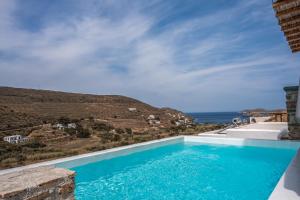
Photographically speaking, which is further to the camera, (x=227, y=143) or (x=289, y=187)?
(x=227, y=143)

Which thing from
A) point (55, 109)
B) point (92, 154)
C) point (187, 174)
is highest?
point (55, 109)

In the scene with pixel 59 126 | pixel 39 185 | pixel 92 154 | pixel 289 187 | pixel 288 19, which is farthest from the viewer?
pixel 59 126

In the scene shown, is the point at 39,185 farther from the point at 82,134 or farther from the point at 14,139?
the point at 82,134

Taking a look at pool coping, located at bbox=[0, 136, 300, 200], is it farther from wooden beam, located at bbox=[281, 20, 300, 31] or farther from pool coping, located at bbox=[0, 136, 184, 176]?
wooden beam, located at bbox=[281, 20, 300, 31]

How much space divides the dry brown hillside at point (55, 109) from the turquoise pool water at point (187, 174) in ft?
28.5

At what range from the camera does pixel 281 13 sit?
2266 mm

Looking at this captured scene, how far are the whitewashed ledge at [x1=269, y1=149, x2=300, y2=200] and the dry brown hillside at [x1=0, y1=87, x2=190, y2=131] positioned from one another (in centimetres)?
1377

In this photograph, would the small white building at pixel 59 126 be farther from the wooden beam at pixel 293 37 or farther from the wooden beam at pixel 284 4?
the wooden beam at pixel 284 4

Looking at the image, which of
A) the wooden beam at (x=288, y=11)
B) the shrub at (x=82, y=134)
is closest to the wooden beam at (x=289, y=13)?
the wooden beam at (x=288, y=11)

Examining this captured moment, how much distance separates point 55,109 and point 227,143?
16147 millimetres

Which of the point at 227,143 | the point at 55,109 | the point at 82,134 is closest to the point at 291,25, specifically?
the point at 227,143

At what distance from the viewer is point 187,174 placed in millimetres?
7078

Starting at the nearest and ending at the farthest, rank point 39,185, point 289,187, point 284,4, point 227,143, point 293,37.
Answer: point 39,185 → point 284,4 → point 293,37 → point 289,187 → point 227,143

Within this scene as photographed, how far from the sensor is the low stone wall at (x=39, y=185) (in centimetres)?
173
